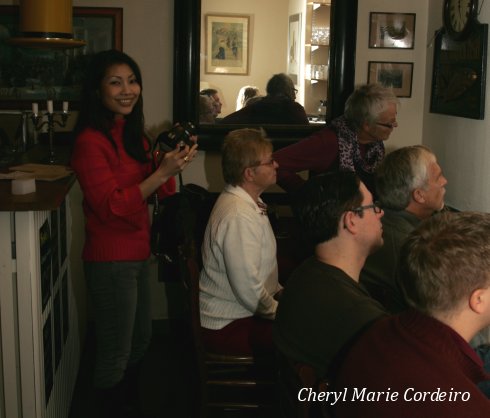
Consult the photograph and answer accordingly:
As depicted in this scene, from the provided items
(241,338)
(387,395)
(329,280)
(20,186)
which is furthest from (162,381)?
(387,395)

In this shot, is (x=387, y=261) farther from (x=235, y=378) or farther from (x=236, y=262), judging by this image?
(x=235, y=378)

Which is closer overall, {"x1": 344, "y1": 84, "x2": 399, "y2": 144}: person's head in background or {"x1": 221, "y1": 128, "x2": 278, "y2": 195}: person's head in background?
{"x1": 221, "y1": 128, "x2": 278, "y2": 195}: person's head in background

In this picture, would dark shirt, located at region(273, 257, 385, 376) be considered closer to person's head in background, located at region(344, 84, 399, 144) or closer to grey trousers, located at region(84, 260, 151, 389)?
grey trousers, located at region(84, 260, 151, 389)

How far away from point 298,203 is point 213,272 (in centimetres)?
78

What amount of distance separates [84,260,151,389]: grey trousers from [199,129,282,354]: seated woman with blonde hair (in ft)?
0.88

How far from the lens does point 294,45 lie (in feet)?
12.1

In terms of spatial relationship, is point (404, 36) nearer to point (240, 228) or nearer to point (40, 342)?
point (240, 228)

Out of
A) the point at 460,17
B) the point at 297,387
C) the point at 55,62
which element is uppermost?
the point at 460,17

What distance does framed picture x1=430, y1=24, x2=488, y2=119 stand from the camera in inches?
120

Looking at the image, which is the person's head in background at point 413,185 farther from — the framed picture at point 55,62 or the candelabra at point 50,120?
the framed picture at point 55,62

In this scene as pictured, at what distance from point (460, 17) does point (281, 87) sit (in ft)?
3.17

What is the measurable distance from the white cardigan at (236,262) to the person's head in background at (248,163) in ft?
0.16

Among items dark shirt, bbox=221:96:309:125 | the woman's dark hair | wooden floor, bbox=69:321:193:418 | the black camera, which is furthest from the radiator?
dark shirt, bbox=221:96:309:125

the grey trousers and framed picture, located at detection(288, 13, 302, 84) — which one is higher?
framed picture, located at detection(288, 13, 302, 84)
